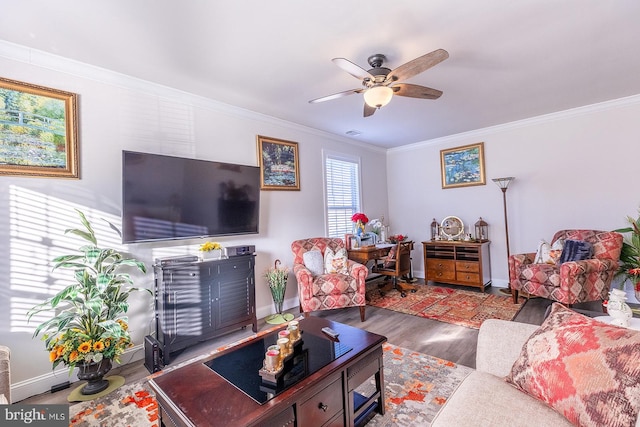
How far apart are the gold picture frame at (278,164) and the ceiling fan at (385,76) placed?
1.67 meters

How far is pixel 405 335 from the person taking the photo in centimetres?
296

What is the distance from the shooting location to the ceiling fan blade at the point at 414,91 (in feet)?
7.81

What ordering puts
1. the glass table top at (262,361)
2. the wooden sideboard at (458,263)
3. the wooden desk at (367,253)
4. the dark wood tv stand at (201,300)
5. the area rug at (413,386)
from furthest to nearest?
the wooden sideboard at (458,263)
the wooden desk at (367,253)
the dark wood tv stand at (201,300)
the area rug at (413,386)
the glass table top at (262,361)

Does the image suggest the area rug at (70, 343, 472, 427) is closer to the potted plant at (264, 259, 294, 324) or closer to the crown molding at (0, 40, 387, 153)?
the potted plant at (264, 259, 294, 324)

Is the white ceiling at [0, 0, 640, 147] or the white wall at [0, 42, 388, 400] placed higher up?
the white ceiling at [0, 0, 640, 147]

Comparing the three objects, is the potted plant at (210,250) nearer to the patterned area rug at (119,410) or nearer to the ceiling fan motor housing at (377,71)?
the patterned area rug at (119,410)

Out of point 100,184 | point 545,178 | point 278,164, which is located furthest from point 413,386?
point 545,178

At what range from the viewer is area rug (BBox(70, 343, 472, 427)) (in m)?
1.80

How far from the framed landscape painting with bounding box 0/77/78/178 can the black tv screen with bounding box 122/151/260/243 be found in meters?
0.46

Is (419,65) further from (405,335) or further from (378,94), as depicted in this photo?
(405,335)

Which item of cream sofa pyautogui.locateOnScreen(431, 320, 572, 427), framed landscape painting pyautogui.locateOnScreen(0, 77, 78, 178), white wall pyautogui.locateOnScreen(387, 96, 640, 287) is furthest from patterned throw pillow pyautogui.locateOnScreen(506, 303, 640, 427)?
white wall pyautogui.locateOnScreen(387, 96, 640, 287)

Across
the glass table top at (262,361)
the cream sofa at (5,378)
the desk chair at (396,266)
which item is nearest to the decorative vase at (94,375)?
the cream sofa at (5,378)

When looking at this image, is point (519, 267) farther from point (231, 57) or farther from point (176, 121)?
point (176, 121)

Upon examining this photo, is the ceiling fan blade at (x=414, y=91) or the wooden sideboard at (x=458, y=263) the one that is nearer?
the ceiling fan blade at (x=414, y=91)
